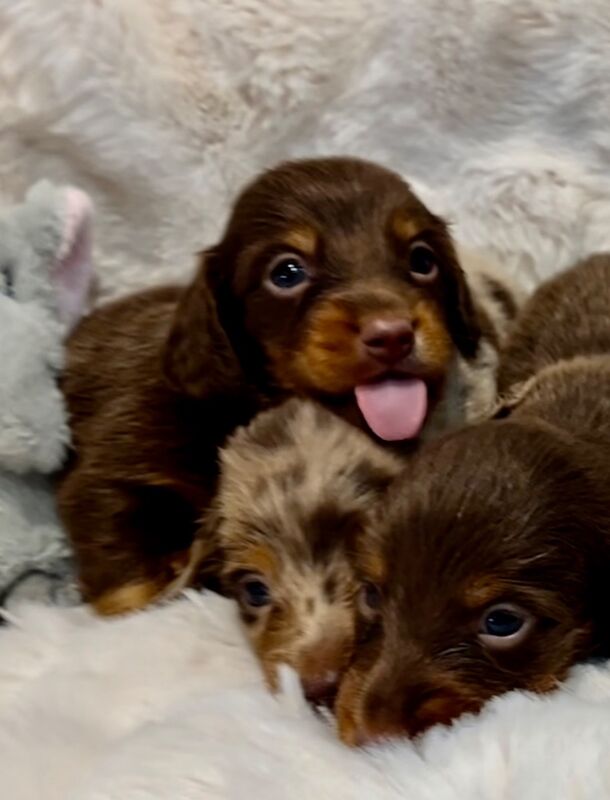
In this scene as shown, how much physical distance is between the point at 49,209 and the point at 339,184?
1.78 ft

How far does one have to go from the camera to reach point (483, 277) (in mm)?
2744

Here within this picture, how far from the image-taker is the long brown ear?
2.28 metres

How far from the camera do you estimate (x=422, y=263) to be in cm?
230

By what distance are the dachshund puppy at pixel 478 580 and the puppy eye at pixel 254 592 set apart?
255 mm

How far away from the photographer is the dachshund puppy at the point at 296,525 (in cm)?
189

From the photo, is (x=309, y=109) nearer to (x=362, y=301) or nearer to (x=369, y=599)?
(x=362, y=301)

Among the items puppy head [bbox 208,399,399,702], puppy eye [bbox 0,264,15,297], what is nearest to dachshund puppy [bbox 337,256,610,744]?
puppy head [bbox 208,399,399,702]

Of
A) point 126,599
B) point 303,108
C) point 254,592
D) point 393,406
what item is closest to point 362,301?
point 393,406

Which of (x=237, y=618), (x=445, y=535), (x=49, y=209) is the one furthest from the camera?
(x=49, y=209)

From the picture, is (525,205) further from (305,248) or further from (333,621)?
(333,621)

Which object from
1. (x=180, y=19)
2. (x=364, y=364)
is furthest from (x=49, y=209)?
(x=364, y=364)

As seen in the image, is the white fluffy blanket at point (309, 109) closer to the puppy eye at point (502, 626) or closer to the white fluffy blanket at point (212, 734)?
the white fluffy blanket at point (212, 734)

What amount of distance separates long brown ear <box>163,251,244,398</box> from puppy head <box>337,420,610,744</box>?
59 centimetres

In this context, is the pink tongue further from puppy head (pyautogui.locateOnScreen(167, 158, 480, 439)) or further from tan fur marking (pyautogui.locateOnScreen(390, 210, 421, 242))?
tan fur marking (pyautogui.locateOnScreen(390, 210, 421, 242))
